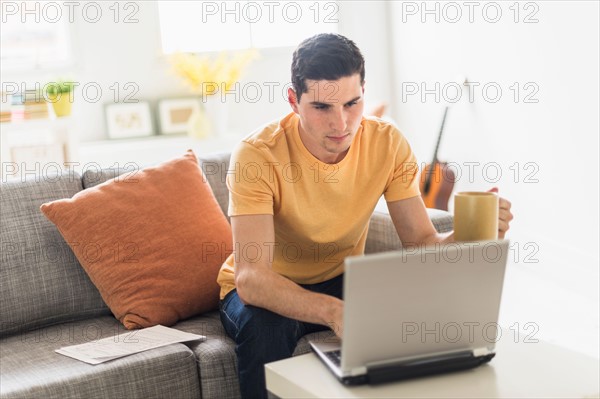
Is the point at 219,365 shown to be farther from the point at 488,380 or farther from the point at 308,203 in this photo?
the point at 488,380

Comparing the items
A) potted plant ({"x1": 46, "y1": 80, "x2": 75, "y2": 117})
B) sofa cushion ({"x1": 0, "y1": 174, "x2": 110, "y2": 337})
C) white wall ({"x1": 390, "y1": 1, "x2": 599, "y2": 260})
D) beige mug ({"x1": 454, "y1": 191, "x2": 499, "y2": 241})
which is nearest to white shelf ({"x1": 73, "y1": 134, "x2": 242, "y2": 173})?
potted plant ({"x1": 46, "y1": 80, "x2": 75, "y2": 117})

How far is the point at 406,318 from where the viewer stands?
157cm

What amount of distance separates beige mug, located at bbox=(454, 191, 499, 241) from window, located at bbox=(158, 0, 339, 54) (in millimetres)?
3756

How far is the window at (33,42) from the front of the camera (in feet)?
16.1

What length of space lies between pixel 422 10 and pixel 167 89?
165 centimetres

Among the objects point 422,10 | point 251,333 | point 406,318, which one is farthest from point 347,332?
point 422,10

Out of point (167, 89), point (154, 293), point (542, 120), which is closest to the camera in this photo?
point (154, 293)

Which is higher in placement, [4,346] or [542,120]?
[542,120]

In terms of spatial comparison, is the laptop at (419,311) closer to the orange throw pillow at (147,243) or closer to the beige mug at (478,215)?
the beige mug at (478,215)

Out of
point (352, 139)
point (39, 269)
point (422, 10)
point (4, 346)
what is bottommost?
point (4, 346)

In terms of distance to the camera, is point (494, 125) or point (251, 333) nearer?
point (251, 333)

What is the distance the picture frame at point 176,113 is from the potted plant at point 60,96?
800mm

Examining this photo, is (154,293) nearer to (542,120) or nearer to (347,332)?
(347,332)

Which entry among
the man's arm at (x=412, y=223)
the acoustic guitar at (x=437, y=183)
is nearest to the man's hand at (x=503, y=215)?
the man's arm at (x=412, y=223)
